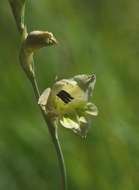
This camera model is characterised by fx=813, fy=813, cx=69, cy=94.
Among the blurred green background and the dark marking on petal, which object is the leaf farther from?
the blurred green background

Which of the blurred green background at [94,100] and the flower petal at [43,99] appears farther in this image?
the blurred green background at [94,100]

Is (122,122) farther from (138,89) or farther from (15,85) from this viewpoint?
(15,85)

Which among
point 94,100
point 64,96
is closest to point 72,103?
point 64,96

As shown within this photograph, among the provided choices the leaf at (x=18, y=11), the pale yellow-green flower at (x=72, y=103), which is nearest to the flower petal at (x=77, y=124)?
the pale yellow-green flower at (x=72, y=103)

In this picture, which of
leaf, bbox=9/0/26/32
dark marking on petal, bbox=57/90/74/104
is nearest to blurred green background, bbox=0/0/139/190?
dark marking on petal, bbox=57/90/74/104

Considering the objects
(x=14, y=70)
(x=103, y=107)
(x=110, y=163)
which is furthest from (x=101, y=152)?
(x=14, y=70)

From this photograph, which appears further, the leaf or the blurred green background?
the blurred green background

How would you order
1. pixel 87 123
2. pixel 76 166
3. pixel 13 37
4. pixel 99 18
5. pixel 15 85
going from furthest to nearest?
1. pixel 99 18
2. pixel 13 37
3. pixel 15 85
4. pixel 76 166
5. pixel 87 123

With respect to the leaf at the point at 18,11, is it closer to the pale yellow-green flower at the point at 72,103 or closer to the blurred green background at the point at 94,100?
the pale yellow-green flower at the point at 72,103

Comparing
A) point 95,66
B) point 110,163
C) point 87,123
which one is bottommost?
point 110,163
